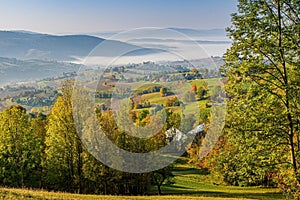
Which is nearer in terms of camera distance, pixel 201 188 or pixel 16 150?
pixel 16 150

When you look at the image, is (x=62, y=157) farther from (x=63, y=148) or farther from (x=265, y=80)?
Answer: (x=265, y=80)

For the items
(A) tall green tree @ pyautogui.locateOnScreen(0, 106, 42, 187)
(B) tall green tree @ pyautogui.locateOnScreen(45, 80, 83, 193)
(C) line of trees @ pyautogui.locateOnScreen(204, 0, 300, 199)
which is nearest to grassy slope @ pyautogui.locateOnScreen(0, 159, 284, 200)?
(B) tall green tree @ pyautogui.locateOnScreen(45, 80, 83, 193)

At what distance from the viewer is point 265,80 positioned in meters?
16.7

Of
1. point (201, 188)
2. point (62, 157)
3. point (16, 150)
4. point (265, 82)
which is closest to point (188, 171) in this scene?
point (201, 188)

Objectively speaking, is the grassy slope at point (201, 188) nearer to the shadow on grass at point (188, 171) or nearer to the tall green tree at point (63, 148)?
the shadow on grass at point (188, 171)

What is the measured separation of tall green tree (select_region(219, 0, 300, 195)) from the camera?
16.2 m

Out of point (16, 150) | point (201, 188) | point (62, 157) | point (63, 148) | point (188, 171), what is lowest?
point (188, 171)

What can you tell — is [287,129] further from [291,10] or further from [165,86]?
[165,86]

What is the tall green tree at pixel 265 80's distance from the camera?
1623cm

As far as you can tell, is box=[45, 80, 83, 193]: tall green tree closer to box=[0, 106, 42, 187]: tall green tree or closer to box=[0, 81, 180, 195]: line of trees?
box=[0, 81, 180, 195]: line of trees

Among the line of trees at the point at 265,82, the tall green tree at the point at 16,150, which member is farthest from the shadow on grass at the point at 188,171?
the line of trees at the point at 265,82

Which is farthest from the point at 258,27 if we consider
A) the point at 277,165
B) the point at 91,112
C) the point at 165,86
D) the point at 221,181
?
the point at 165,86

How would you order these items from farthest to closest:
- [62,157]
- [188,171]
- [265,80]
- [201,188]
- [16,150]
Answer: [188,171], [201,188], [16,150], [62,157], [265,80]

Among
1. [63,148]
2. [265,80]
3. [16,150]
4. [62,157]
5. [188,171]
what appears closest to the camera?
[265,80]
